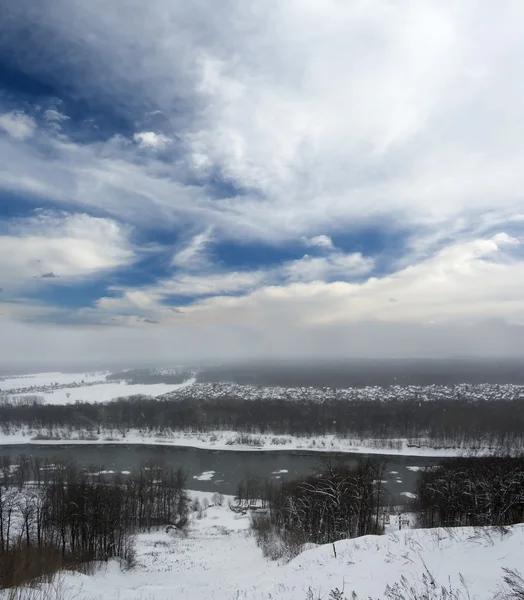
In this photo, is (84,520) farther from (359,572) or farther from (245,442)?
(245,442)

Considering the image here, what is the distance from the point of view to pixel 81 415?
2854 inches

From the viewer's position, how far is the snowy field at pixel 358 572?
20.2 ft

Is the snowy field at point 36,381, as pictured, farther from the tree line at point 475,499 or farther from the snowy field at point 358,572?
the tree line at point 475,499

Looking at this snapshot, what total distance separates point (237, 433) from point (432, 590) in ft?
197

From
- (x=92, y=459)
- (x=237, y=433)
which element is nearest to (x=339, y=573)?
(x=92, y=459)

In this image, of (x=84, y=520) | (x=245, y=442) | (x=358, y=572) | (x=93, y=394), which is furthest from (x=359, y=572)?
(x=93, y=394)

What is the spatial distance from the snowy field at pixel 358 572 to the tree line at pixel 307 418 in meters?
51.3

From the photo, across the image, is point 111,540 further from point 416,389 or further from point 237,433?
point 416,389

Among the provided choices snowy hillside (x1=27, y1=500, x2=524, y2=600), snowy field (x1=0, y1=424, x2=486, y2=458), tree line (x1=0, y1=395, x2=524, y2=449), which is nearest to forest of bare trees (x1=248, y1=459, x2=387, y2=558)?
snowy hillside (x1=27, y1=500, x2=524, y2=600)

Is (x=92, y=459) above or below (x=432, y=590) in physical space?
below

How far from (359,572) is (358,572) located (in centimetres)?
3

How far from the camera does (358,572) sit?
302 inches

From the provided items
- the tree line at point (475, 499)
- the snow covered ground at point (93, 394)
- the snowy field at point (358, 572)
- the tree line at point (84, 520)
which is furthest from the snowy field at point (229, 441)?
the snowy field at point (358, 572)

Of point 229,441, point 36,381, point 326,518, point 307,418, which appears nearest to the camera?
point 326,518
